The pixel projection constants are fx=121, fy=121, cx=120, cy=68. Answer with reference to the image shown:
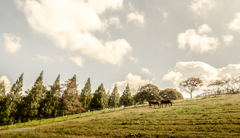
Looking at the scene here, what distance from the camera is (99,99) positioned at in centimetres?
7550

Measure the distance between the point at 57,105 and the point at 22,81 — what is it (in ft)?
60.5

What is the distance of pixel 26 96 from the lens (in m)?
53.9

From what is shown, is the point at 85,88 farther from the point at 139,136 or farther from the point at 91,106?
the point at 139,136

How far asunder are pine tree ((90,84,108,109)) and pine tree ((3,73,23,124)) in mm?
36299

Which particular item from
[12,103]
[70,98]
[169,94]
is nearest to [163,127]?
[70,98]

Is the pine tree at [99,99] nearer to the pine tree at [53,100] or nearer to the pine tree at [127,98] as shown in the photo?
the pine tree at [127,98]

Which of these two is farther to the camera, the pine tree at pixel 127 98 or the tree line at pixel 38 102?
the pine tree at pixel 127 98

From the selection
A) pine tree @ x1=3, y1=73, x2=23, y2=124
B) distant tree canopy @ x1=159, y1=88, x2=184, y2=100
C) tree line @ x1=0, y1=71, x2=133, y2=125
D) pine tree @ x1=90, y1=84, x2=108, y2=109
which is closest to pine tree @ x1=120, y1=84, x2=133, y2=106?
pine tree @ x1=90, y1=84, x2=108, y2=109

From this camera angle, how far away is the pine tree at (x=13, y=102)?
1857 inches

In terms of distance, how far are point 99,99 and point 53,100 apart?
2715cm

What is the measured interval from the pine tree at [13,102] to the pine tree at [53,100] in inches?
416

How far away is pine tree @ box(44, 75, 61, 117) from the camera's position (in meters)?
53.5

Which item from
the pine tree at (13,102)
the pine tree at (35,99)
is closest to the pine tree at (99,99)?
the pine tree at (35,99)

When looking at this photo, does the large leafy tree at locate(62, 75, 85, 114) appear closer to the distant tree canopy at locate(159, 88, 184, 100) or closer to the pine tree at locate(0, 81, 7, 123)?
the pine tree at locate(0, 81, 7, 123)
